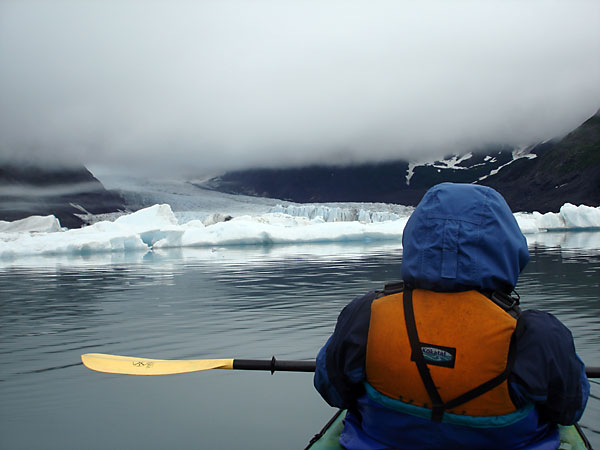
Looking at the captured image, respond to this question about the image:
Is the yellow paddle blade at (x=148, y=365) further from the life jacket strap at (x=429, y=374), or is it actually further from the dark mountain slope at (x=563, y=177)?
the dark mountain slope at (x=563, y=177)

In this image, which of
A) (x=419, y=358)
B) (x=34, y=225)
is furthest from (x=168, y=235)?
(x=419, y=358)

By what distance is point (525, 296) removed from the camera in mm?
7500

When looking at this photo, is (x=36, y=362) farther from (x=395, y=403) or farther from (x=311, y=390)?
(x=395, y=403)

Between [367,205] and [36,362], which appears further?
[367,205]

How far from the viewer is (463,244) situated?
1.55 metres

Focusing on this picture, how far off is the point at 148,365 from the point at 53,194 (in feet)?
342

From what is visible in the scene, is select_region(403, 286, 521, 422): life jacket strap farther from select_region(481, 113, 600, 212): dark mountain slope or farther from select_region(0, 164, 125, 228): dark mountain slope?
select_region(481, 113, 600, 212): dark mountain slope

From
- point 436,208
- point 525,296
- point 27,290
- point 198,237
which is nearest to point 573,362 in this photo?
point 436,208

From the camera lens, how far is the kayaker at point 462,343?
1521mm

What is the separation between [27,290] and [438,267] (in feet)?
35.2

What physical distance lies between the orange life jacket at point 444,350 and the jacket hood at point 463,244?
6 cm

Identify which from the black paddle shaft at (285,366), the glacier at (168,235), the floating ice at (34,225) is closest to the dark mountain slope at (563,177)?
the glacier at (168,235)

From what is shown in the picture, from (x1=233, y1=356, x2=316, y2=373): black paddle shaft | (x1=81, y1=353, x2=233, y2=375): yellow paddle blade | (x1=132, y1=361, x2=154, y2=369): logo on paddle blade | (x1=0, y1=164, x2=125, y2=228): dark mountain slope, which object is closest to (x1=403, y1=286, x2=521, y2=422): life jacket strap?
(x1=233, y1=356, x2=316, y2=373): black paddle shaft

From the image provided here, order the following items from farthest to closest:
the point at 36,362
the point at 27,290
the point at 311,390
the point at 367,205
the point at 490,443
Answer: the point at 367,205, the point at 27,290, the point at 36,362, the point at 311,390, the point at 490,443
